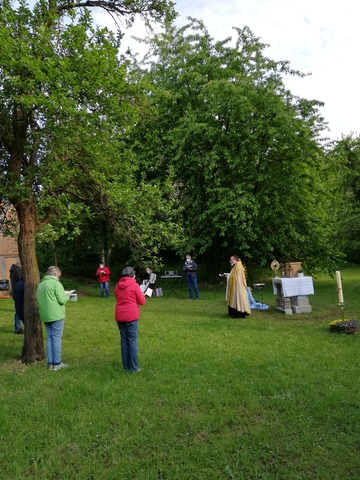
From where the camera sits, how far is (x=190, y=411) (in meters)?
4.81

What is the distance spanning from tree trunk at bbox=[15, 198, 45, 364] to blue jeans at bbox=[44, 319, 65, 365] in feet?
2.69

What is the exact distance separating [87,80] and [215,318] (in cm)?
724

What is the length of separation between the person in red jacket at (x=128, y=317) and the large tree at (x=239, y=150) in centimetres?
1087

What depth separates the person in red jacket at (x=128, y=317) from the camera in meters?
6.22

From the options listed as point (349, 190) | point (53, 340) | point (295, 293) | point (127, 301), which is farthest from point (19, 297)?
point (349, 190)

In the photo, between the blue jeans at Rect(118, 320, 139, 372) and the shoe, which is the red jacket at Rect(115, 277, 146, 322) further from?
the shoe

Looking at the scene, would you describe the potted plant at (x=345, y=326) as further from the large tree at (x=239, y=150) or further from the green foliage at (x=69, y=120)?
the large tree at (x=239, y=150)

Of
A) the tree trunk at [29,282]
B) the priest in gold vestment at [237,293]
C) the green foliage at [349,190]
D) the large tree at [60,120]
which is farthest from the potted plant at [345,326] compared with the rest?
the green foliage at [349,190]

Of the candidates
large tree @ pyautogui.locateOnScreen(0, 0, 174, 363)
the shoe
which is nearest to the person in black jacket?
large tree @ pyautogui.locateOnScreen(0, 0, 174, 363)

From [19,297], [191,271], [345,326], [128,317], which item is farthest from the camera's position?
[191,271]

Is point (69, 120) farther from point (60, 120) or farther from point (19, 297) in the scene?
point (19, 297)

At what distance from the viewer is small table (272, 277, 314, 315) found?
1155 cm

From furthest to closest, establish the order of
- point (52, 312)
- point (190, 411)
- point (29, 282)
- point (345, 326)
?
1. point (345, 326)
2. point (29, 282)
3. point (52, 312)
4. point (190, 411)

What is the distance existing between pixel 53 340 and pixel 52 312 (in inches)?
19.3
